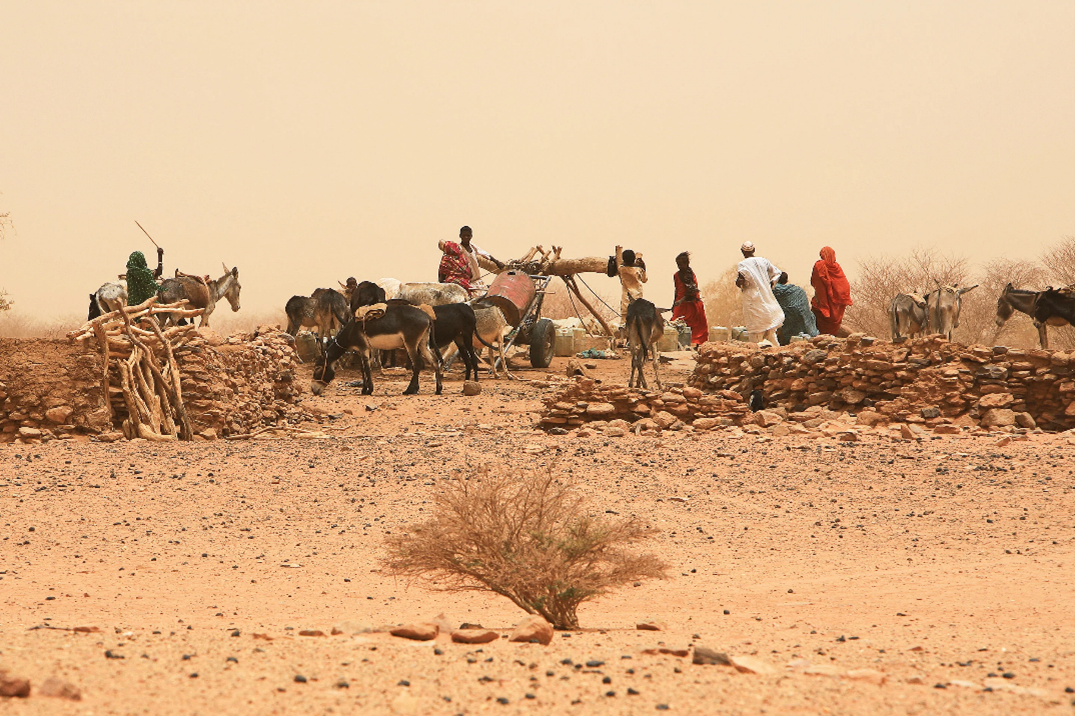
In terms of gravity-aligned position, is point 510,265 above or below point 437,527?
above

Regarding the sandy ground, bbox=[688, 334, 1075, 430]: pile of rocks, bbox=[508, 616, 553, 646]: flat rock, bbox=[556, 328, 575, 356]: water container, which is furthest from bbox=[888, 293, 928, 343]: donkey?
bbox=[508, 616, 553, 646]: flat rock

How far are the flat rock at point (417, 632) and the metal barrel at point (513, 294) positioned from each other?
14.8 metres

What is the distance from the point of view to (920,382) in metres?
12.0

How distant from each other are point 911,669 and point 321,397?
42.1 feet

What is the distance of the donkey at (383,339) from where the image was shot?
16.0 m

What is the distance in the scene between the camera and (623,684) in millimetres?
3459

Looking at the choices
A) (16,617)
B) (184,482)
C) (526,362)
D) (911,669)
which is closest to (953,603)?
(911,669)

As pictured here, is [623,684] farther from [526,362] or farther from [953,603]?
[526,362]

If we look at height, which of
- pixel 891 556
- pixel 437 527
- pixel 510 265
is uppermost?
pixel 510 265

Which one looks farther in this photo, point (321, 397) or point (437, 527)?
point (321, 397)

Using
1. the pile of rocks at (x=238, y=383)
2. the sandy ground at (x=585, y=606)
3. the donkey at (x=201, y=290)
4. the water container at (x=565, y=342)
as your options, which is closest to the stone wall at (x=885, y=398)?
the sandy ground at (x=585, y=606)

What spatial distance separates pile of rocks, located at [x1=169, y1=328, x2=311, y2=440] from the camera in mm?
11070

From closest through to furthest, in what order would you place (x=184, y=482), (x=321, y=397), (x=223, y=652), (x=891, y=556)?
(x=223, y=652)
(x=891, y=556)
(x=184, y=482)
(x=321, y=397)

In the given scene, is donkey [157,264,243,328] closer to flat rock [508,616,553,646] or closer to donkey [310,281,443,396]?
donkey [310,281,443,396]
